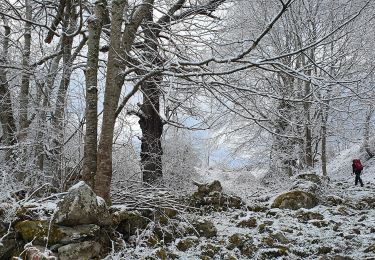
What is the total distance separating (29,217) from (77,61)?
4.48 meters

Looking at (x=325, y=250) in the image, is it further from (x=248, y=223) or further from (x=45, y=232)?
(x=45, y=232)

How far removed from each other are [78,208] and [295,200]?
5210mm

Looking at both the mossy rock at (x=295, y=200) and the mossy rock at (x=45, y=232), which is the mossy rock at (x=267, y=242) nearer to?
the mossy rock at (x=295, y=200)

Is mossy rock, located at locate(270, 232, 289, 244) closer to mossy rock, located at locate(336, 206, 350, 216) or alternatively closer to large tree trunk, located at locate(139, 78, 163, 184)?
mossy rock, located at locate(336, 206, 350, 216)

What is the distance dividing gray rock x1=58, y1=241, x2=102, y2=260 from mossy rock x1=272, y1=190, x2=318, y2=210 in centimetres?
477

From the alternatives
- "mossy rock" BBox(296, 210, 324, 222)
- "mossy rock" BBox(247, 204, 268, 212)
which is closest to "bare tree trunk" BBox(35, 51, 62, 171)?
"mossy rock" BBox(247, 204, 268, 212)

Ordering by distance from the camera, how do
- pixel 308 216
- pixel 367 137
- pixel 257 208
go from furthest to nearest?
pixel 367 137 < pixel 257 208 < pixel 308 216

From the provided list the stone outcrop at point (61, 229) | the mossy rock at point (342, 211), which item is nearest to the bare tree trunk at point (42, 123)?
the stone outcrop at point (61, 229)

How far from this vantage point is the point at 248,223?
257 inches

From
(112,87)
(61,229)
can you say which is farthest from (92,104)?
(61,229)

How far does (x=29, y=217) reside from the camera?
14.1 ft

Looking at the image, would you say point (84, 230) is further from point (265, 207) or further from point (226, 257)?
point (265, 207)

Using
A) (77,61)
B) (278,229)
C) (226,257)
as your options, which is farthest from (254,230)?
(77,61)

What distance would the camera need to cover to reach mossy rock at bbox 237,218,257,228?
21.3 ft
